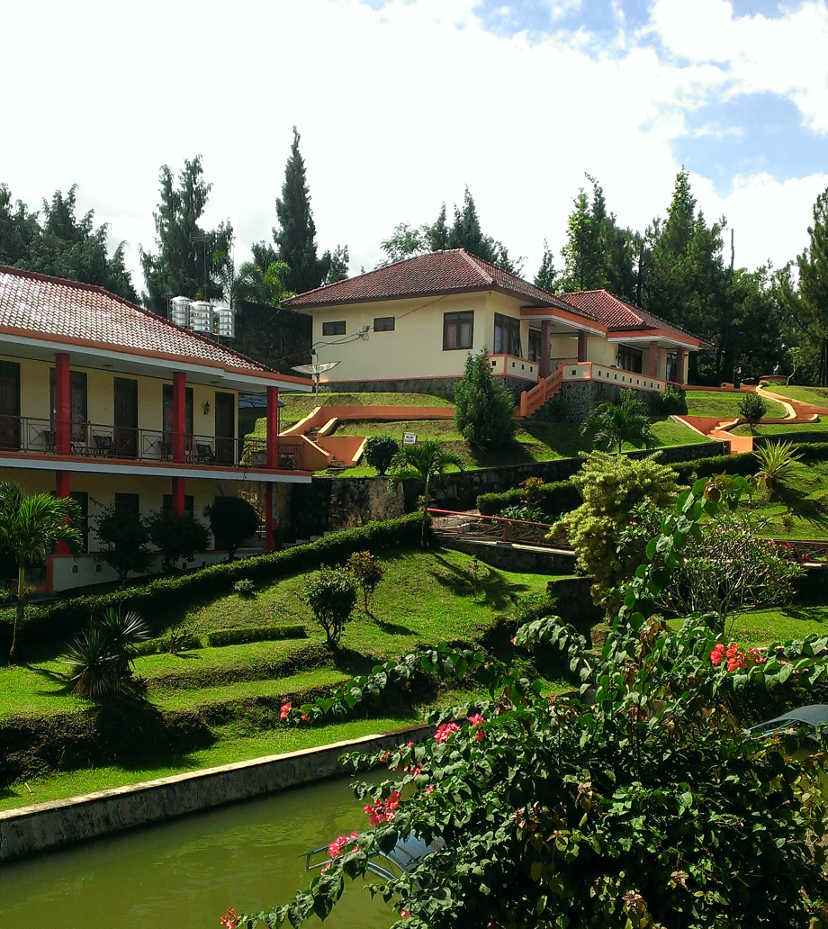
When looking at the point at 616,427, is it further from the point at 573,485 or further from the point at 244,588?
the point at 244,588

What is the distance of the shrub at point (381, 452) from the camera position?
2884 centimetres

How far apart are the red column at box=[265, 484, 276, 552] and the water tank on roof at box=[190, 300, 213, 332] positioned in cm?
1234

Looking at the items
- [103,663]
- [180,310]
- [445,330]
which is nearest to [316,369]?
[445,330]

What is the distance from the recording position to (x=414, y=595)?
22531mm

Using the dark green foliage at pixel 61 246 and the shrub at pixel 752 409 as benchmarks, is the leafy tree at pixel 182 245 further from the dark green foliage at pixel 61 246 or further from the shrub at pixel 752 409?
the shrub at pixel 752 409

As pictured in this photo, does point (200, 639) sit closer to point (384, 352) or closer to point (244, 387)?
point (244, 387)

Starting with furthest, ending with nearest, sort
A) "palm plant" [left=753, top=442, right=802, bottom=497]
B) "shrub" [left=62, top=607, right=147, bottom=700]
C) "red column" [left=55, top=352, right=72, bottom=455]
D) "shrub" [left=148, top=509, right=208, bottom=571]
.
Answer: "palm plant" [left=753, top=442, right=802, bottom=497] < "shrub" [left=148, top=509, right=208, bottom=571] < "red column" [left=55, top=352, right=72, bottom=455] < "shrub" [left=62, top=607, right=147, bottom=700]

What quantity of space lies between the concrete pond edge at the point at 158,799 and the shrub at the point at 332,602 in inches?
150

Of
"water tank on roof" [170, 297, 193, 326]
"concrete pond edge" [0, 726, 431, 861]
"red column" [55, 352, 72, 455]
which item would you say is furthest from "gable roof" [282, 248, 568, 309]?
"concrete pond edge" [0, 726, 431, 861]

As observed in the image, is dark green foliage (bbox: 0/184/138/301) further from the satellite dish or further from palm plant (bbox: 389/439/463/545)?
palm plant (bbox: 389/439/463/545)

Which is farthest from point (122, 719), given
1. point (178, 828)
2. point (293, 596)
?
point (293, 596)

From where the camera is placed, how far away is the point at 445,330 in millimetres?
38438

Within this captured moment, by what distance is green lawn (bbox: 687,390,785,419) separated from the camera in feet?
135

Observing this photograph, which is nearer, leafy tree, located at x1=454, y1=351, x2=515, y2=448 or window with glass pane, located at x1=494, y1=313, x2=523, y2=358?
leafy tree, located at x1=454, y1=351, x2=515, y2=448
